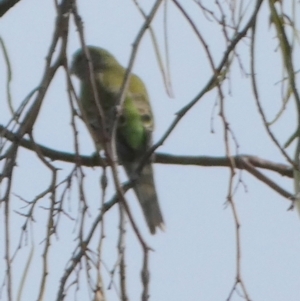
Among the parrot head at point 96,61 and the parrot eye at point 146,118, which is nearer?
the parrot eye at point 146,118

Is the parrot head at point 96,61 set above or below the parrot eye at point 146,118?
above

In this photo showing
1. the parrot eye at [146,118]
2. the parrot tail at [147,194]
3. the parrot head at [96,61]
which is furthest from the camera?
the parrot head at [96,61]

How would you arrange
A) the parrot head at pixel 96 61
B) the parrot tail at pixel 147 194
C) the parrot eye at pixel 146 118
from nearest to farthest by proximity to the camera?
the parrot tail at pixel 147 194 < the parrot eye at pixel 146 118 < the parrot head at pixel 96 61

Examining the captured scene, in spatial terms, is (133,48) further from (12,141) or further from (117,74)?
(117,74)

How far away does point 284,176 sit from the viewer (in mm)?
3785

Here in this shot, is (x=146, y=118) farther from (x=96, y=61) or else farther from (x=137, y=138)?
(x=96, y=61)

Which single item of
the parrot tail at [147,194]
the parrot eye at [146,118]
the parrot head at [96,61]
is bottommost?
the parrot tail at [147,194]

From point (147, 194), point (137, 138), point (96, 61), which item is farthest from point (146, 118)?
point (96, 61)

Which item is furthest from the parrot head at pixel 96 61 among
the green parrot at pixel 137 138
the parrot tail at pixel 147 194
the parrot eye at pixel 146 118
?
the parrot tail at pixel 147 194

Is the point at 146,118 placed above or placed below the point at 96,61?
below

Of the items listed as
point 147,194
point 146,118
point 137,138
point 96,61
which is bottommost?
point 147,194

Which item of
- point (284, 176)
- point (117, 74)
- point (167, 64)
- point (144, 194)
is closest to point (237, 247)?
point (167, 64)

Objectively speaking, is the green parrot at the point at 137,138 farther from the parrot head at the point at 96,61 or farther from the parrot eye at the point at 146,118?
the parrot head at the point at 96,61

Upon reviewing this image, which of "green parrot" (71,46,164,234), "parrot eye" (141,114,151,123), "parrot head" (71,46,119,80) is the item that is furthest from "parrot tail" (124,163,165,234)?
"parrot head" (71,46,119,80)
